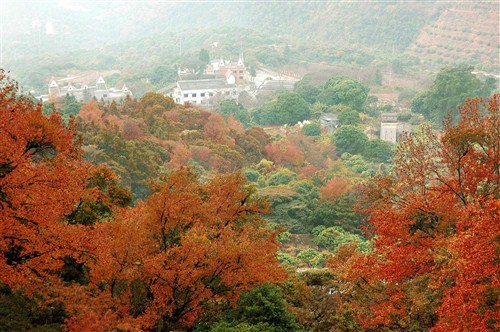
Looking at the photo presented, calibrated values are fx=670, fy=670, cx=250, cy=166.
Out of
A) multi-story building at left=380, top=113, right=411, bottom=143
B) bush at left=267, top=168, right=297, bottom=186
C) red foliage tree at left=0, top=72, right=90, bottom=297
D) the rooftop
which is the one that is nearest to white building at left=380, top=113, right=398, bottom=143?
multi-story building at left=380, top=113, right=411, bottom=143

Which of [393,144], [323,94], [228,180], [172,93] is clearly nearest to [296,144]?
[393,144]

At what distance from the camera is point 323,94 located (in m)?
70.4

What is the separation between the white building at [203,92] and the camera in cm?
7462

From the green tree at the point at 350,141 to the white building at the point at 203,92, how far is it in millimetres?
21409

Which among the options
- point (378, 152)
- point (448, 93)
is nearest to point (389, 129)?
point (378, 152)

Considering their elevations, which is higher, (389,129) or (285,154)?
(285,154)

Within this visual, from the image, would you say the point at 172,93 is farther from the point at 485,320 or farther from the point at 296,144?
the point at 485,320

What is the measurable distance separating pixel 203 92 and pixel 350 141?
24.9 m

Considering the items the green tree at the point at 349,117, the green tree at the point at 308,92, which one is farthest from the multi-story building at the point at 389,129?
the green tree at the point at 308,92

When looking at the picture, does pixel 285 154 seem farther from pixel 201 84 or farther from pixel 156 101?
pixel 201 84

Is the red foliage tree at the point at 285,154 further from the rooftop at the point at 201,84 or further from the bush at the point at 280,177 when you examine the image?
the rooftop at the point at 201,84

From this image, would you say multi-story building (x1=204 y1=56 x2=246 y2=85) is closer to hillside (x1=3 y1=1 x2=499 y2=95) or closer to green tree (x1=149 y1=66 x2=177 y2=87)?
green tree (x1=149 y1=66 x2=177 y2=87)

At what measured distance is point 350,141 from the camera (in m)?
56.0

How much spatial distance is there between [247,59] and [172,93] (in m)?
23.5
